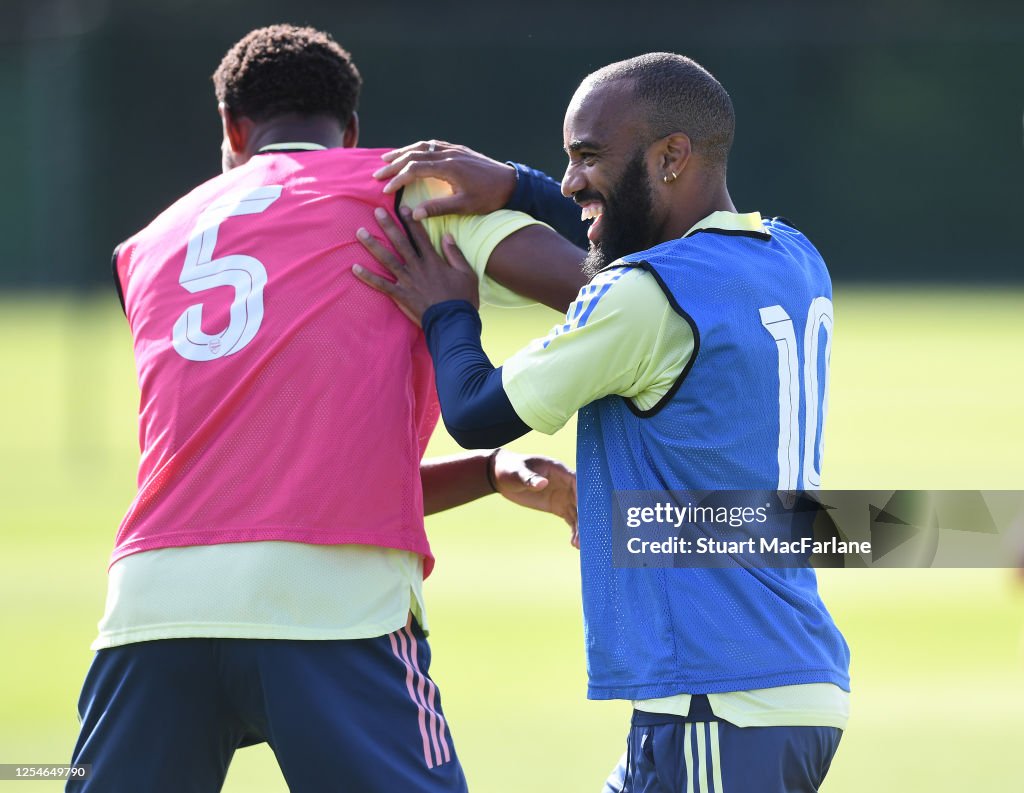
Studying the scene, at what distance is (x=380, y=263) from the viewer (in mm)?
3354

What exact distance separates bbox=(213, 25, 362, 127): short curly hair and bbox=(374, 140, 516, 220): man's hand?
0.38 m

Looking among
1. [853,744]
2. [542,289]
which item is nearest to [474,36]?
[853,744]

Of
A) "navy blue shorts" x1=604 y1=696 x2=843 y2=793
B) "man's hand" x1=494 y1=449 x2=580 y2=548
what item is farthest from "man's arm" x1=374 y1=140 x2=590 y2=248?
"navy blue shorts" x1=604 y1=696 x2=843 y2=793

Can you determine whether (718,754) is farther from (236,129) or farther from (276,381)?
(236,129)

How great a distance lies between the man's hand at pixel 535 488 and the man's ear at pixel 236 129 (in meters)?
1.06

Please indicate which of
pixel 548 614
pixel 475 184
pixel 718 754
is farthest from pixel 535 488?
pixel 548 614

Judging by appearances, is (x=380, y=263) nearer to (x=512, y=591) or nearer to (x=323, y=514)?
(x=323, y=514)

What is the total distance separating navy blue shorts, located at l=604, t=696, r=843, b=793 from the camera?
2.83 metres

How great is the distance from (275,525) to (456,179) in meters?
0.96

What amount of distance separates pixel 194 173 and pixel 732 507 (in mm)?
22676

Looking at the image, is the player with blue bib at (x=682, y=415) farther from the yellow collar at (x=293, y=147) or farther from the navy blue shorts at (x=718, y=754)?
the yellow collar at (x=293, y=147)

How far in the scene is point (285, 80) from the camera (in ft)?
12.2

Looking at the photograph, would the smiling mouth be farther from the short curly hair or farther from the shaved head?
the short curly hair

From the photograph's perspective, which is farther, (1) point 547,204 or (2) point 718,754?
(1) point 547,204
